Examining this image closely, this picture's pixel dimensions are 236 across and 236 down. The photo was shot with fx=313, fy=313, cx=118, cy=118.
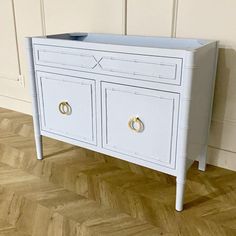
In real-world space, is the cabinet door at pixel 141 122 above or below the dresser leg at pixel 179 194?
above

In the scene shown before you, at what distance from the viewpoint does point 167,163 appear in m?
1.58

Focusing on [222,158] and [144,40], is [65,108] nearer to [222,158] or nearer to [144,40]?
[144,40]

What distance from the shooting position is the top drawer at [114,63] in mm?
1431

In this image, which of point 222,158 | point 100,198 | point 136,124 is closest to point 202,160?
point 222,158

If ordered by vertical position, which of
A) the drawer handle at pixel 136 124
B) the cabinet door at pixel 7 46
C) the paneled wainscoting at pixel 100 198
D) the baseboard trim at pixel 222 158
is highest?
the cabinet door at pixel 7 46

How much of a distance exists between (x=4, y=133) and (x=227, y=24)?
72.8 inches

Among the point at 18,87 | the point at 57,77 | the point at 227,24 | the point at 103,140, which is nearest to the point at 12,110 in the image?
the point at 18,87

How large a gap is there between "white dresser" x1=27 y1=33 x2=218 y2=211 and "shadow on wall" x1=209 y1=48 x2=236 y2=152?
0.30ft

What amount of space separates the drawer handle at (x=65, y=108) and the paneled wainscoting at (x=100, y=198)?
1.24ft

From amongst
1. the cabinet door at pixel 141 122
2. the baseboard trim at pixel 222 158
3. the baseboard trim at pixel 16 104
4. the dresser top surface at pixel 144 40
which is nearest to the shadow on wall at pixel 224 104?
the baseboard trim at pixel 222 158

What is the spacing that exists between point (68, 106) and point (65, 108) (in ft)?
0.10

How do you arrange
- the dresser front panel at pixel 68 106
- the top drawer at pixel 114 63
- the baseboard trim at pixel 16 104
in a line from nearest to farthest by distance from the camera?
1. the top drawer at pixel 114 63
2. the dresser front panel at pixel 68 106
3. the baseboard trim at pixel 16 104

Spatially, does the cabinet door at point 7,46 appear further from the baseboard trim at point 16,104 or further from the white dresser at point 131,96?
the white dresser at point 131,96

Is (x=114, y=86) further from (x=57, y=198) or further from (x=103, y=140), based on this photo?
(x=57, y=198)
